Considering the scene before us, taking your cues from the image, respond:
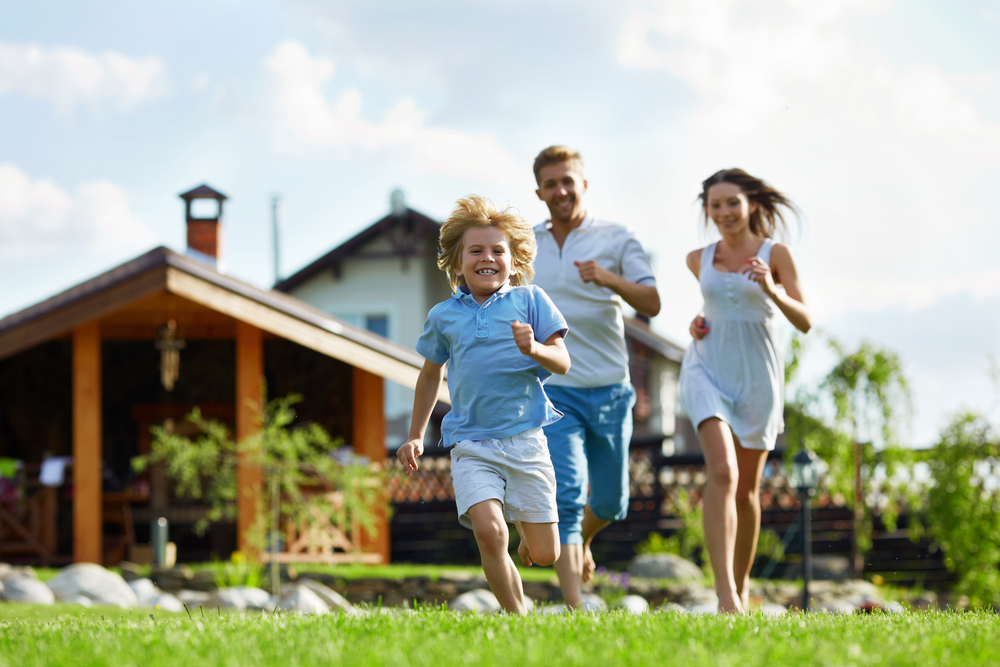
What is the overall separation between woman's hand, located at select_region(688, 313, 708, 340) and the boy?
136cm

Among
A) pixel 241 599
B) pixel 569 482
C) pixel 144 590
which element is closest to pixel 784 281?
pixel 569 482

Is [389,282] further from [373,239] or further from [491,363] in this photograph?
[491,363]

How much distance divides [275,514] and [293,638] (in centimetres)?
791

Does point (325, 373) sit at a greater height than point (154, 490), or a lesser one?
greater

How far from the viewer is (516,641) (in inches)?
126

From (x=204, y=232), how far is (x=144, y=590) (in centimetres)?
769

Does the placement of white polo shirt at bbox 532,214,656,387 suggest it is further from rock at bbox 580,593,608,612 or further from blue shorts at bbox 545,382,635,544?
rock at bbox 580,593,608,612

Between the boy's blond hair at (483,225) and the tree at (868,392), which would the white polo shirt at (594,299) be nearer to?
the boy's blond hair at (483,225)

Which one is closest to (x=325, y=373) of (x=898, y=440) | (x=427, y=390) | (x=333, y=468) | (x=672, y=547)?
(x=333, y=468)

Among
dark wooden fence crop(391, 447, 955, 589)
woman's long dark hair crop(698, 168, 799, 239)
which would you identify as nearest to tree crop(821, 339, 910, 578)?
dark wooden fence crop(391, 447, 955, 589)

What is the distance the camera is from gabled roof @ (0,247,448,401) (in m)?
12.1

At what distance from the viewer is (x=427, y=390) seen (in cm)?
436

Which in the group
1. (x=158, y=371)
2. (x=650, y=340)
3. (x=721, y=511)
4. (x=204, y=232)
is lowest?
(x=721, y=511)

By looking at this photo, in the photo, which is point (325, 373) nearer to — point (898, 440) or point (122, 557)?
point (122, 557)
